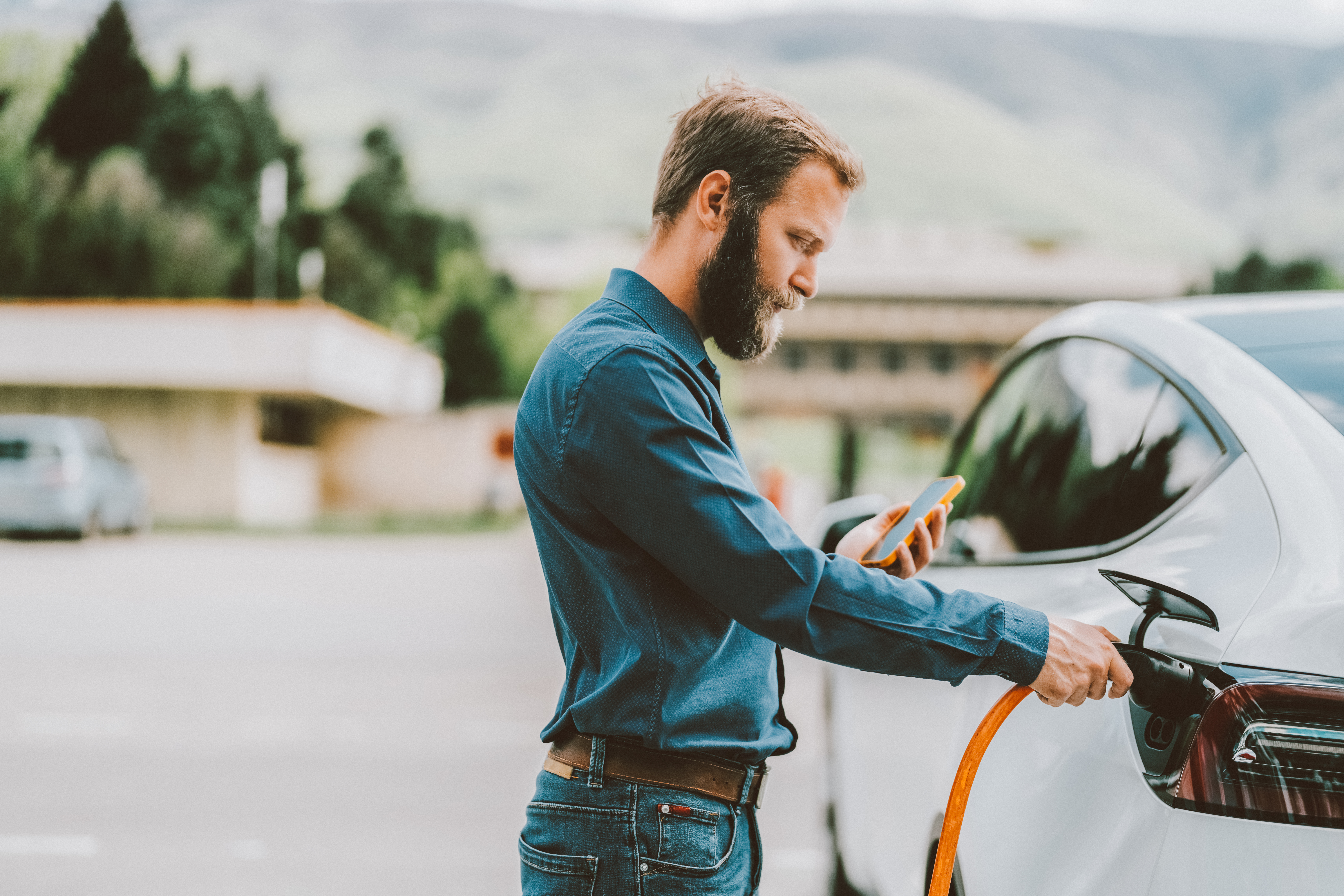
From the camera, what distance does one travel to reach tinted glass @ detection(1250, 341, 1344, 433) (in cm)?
183

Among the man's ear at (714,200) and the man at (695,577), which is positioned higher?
the man's ear at (714,200)

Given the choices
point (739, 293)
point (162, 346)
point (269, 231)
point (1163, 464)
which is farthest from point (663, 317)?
point (269, 231)

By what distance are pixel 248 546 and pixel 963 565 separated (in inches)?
892

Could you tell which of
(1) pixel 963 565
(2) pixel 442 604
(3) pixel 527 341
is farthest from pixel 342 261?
(1) pixel 963 565

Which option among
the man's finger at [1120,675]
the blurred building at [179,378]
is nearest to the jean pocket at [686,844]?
the man's finger at [1120,675]

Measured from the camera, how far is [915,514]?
208 cm

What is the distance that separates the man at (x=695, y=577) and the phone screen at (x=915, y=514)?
0.07m

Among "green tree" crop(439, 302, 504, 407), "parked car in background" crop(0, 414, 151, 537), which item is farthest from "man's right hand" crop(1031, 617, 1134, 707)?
"green tree" crop(439, 302, 504, 407)

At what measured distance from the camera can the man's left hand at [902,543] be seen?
1973 mm

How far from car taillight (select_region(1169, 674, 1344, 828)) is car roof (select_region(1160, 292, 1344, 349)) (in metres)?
0.77

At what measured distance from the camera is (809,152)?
1.80m

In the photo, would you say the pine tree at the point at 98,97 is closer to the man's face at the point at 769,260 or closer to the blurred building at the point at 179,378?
the blurred building at the point at 179,378

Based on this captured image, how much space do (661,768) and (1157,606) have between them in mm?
711

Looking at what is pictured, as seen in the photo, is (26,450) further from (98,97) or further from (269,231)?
(98,97)
